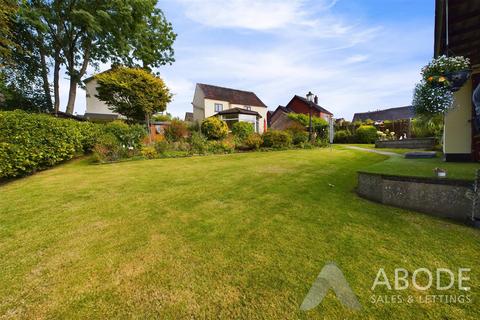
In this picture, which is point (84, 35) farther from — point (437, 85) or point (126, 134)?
point (437, 85)

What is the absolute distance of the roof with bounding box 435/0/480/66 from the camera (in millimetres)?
3936

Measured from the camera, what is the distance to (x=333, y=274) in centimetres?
201

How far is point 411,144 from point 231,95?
22805mm

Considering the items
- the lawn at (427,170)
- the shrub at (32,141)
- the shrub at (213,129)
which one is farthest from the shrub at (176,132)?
the lawn at (427,170)

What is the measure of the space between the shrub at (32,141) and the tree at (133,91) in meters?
5.56

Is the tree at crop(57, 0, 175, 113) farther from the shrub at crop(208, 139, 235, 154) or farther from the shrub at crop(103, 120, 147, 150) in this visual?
the shrub at crop(208, 139, 235, 154)

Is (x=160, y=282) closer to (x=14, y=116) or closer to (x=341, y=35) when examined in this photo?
(x=14, y=116)

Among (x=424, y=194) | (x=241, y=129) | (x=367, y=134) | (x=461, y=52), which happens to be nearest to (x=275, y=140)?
(x=241, y=129)

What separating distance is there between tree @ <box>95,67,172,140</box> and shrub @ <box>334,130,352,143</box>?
16535 mm

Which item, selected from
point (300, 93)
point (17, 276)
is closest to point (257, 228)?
point (17, 276)

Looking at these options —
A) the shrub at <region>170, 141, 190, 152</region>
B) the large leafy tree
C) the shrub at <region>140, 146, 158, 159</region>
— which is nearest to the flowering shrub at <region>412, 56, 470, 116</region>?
the shrub at <region>140, 146, 158, 159</region>

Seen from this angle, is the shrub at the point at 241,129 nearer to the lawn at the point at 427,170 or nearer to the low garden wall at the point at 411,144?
the low garden wall at the point at 411,144

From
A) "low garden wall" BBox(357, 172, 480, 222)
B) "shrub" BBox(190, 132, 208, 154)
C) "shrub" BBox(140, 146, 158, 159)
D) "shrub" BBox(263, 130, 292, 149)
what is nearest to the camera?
"low garden wall" BBox(357, 172, 480, 222)

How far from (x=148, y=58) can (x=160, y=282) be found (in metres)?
19.8
